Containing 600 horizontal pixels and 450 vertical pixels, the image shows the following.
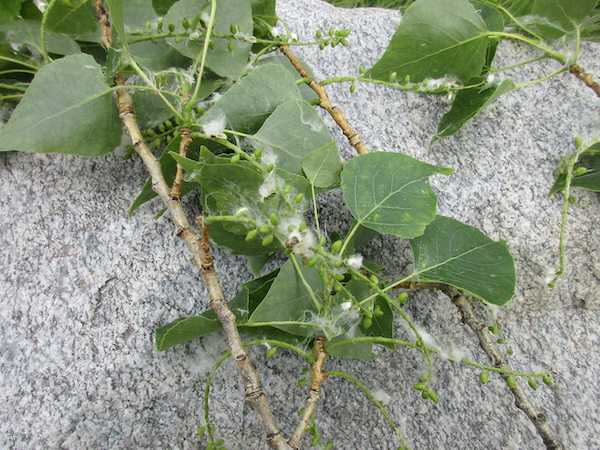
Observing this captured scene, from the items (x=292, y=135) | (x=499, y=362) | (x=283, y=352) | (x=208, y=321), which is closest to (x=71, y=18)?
(x=292, y=135)

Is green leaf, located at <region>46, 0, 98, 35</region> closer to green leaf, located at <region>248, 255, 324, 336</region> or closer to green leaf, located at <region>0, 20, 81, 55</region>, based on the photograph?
green leaf, located at <region>0, 20, 81, 55</region>

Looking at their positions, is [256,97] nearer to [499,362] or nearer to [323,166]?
[323,166]

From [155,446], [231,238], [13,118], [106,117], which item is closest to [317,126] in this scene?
[231,238]

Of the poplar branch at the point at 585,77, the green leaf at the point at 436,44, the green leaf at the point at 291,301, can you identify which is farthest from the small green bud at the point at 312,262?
the poplar branch at the point at 585,77

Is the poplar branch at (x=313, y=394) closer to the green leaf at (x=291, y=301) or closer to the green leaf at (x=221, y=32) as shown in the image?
the green leaf at (x=291, y=301)

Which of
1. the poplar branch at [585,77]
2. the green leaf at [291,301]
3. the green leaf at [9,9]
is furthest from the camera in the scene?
the poplar branch at [585,77]

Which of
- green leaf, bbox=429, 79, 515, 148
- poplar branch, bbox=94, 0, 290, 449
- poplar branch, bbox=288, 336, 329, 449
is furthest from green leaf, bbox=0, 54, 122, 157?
green leaf, bbox=429, 79, 515, 148

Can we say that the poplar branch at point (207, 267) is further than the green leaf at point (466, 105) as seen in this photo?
No
